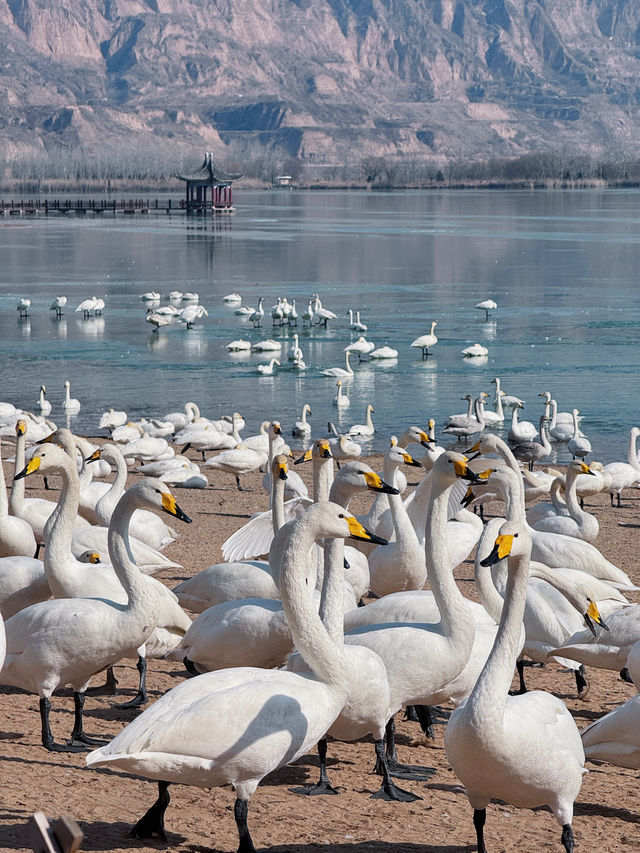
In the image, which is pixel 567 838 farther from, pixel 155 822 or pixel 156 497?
pixel 156 497

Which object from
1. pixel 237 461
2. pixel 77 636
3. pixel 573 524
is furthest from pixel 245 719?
pixel 237 461

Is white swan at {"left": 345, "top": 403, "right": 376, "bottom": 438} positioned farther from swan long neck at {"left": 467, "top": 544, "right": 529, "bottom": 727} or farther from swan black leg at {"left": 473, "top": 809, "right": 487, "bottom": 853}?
swan black leg at {"left": 473, "top": 809, "right": 487, "bottom": 853}

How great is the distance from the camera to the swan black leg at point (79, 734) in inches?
255

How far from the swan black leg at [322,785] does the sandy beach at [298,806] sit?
62 millimetres

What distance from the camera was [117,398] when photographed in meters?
26.5

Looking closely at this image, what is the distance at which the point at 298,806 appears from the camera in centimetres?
574

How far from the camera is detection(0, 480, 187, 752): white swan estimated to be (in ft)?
21.0

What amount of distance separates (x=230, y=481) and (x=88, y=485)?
19.8ft

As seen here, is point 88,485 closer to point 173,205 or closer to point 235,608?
point 235,608

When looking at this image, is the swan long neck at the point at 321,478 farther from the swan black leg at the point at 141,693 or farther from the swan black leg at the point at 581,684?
the swan black leg at the point at 581,684

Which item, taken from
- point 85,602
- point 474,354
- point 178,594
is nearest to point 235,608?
point 85,602

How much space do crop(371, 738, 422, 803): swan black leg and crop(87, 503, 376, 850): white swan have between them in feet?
2.66

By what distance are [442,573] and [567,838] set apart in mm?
1638

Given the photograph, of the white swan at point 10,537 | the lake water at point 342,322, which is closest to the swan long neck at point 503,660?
the white swan at point 10,537
